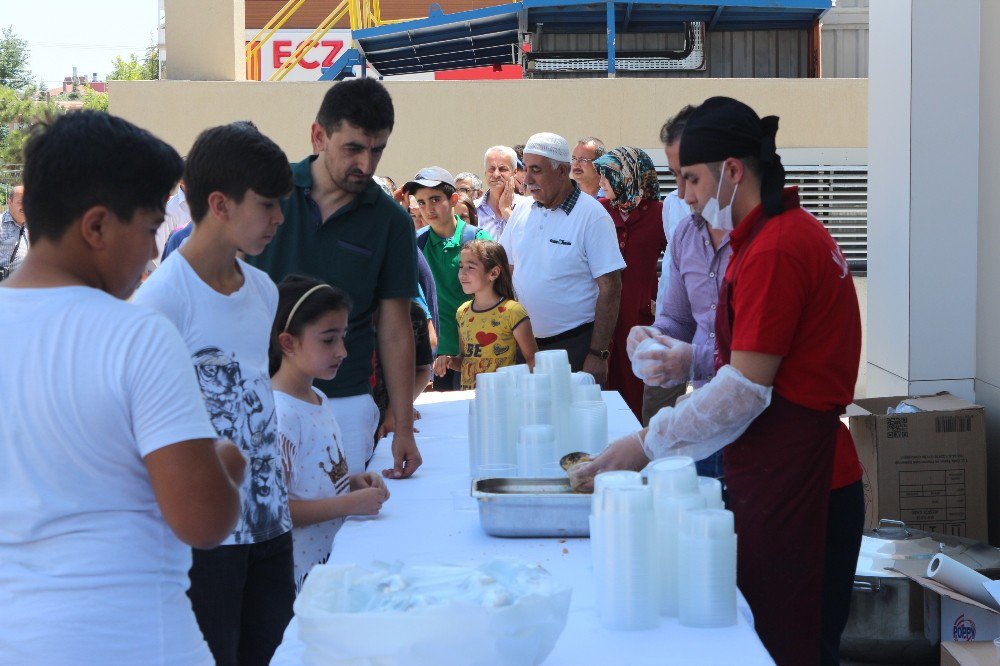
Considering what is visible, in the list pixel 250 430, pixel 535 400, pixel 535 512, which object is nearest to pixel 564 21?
pixel 535 400

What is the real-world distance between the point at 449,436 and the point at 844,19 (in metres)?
9.46

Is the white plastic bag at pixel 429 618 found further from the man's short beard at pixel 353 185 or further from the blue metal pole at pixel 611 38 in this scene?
the blue metal pole at pixel 611 38

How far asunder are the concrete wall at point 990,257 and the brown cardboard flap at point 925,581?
840 millimetres

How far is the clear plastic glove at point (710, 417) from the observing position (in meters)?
2.19

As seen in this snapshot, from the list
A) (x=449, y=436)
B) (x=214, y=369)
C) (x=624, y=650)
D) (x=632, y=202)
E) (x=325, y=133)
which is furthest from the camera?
(x=632, y=202)

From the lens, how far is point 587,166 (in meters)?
5.98

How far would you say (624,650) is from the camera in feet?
5.69

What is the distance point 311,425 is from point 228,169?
65 cm

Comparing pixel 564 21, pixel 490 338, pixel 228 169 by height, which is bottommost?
pixel 490 338

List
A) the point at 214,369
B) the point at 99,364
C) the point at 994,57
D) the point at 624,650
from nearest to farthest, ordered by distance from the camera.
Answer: the point at 99,364
the point at 624,650
the point at 214,369
the point at 994,57

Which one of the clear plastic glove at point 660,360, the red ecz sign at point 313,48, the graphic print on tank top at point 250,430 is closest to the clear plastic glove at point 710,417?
the clear plastic glove at point 660,360

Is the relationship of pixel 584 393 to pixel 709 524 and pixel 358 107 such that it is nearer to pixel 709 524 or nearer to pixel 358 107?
pixel 358 107

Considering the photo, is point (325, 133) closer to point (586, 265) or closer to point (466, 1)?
point (586, 265)

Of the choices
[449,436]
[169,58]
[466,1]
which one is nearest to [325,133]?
[449,436]
